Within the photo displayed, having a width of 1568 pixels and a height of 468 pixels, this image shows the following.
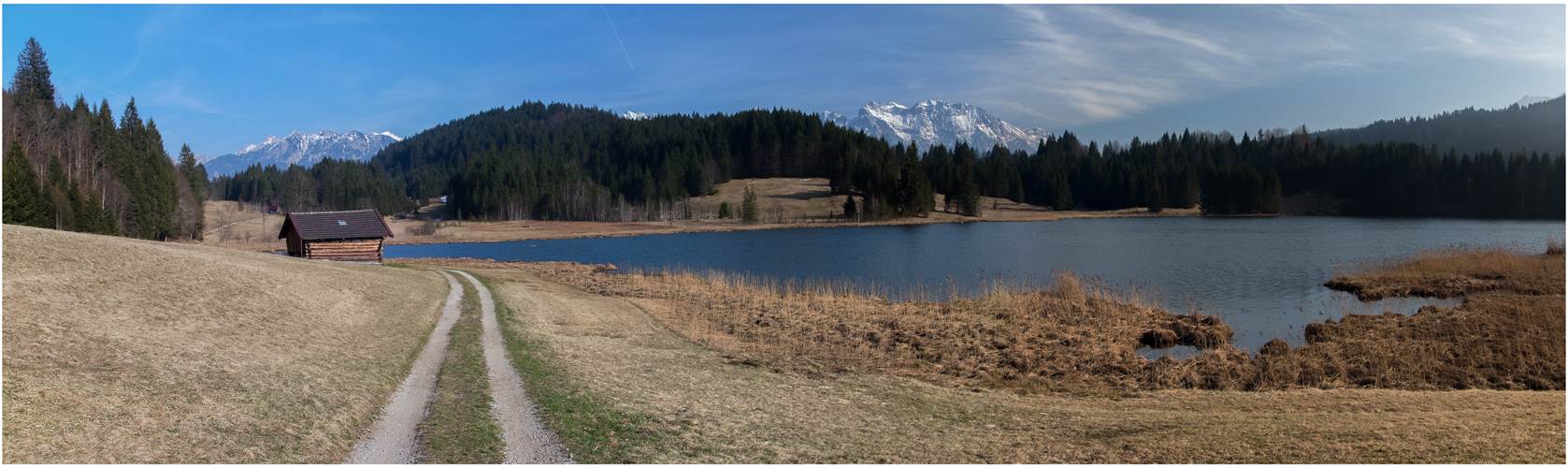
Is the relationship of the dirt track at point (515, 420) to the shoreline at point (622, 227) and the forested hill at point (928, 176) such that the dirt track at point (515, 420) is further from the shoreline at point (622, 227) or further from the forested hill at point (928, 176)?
the forested hill at point (928, 176)

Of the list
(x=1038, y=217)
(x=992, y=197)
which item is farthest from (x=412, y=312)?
(x=992, y=197)

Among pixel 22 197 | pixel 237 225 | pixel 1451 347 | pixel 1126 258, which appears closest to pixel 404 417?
pixel 1451 347

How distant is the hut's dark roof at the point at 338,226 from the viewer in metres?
42.7

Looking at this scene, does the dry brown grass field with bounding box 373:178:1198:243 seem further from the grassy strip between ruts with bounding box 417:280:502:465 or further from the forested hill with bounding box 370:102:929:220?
the grassy strip between ruts with bounding box 417:280:502:465

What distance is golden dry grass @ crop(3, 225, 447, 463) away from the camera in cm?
744

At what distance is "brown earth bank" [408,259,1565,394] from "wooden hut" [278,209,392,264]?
26082 millimetres

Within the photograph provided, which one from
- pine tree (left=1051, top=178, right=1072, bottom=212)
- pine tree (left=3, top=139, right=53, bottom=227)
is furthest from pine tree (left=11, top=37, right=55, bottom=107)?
pine tree (left=1051, top=178, right=1072, bottom=212)

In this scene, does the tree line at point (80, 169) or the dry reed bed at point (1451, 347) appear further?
the tree line at point (80, 169)

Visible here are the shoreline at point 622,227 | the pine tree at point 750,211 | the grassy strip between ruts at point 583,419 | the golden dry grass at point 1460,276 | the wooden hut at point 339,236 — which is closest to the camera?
the grassy strip between ruts at point 583,419

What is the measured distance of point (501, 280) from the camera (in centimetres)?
3384

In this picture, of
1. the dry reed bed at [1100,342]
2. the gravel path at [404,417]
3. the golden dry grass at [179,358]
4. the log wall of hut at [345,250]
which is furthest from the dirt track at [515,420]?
the log wall of hut at [345,250]

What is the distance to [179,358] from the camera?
10.6m

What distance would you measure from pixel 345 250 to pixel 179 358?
122ft

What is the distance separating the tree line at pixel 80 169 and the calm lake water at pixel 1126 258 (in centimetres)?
2278
